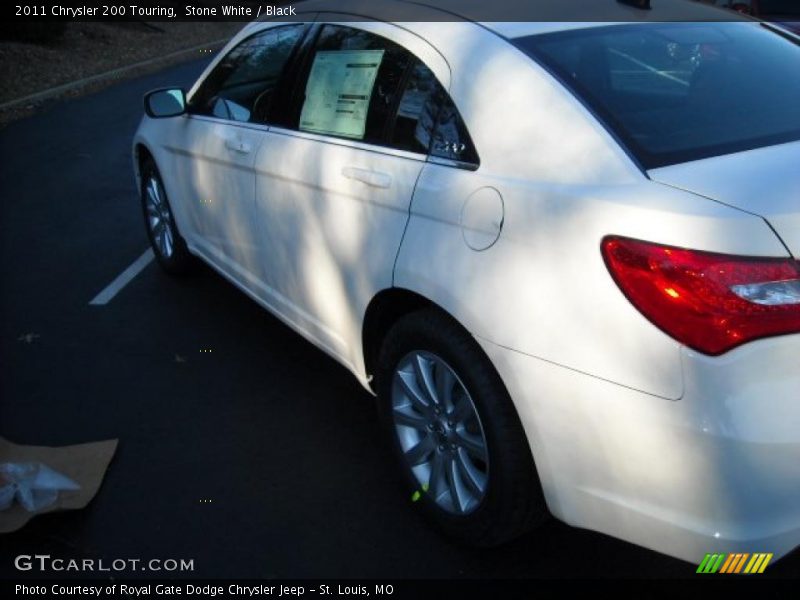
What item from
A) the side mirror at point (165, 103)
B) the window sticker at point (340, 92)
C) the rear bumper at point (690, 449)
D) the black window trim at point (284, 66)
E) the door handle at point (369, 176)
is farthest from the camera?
the side mirror at point (165, 103)

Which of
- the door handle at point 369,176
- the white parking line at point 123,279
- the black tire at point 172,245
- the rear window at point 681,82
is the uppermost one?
the rear window at point 681,82

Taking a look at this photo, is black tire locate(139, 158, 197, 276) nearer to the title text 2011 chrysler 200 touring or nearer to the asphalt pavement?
the asphalt pavement

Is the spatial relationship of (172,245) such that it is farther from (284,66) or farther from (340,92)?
(340,92)

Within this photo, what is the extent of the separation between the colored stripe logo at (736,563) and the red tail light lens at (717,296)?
1.74 feet

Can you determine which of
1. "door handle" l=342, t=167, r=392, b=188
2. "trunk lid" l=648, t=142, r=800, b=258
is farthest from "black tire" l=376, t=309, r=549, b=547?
"trunk lid" l=648, t=142, r=800, b=258

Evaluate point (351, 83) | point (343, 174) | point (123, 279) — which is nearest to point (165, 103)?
point (123, 279)

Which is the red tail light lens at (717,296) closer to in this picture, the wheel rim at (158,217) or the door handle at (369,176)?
the door handle at (369,176)

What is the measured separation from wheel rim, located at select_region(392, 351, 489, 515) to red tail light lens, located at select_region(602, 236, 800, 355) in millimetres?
760

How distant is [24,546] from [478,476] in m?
1.66

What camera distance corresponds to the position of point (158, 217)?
544 centimetres

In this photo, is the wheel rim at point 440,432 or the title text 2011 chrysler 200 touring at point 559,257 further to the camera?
the wheel rim at point 440,432

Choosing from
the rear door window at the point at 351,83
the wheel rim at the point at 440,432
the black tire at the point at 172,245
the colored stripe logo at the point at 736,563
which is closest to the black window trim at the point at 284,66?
the rear door window at the point at 351,83

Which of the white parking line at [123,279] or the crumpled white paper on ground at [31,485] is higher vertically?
the crumpled white paper on ground at [31,485]

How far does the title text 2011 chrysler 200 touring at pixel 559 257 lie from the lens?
1965mm
